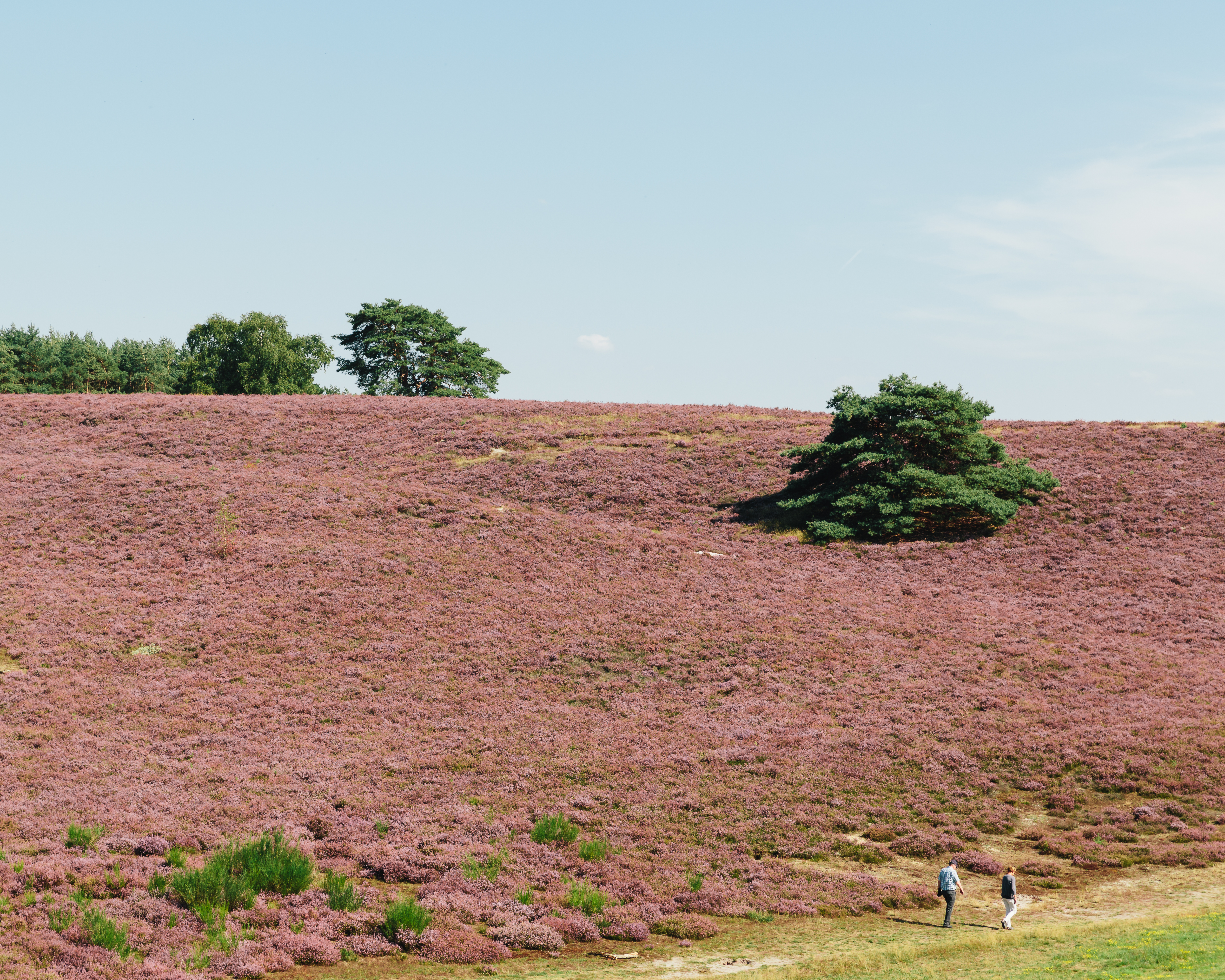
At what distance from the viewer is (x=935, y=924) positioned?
1797cm

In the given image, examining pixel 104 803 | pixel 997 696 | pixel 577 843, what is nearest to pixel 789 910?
pixel 577 843

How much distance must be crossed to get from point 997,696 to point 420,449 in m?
37.4

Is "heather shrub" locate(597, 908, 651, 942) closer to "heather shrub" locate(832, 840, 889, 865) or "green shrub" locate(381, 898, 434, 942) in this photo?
"green shrub" locate(381, 898, 434, 942)

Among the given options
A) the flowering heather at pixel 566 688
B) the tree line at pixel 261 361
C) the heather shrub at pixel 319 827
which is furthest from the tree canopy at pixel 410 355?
the heather shrub at pixel 319 827

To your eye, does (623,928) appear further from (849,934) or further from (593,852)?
(849,934)

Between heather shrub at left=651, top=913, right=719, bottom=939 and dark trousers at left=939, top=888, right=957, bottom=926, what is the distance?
4075mm

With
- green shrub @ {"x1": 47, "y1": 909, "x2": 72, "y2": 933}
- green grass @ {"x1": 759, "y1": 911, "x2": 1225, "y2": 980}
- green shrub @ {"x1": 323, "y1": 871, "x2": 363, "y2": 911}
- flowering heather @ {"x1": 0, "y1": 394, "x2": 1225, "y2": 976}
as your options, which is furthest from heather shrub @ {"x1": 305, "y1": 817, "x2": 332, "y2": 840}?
green grass @ {"x1": 759, "y1": 911, "x2": 1225, "y2": 980}

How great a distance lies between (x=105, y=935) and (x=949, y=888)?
14.2 meters

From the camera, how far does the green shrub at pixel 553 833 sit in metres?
21.0

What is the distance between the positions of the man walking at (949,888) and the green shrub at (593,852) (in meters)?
6.57

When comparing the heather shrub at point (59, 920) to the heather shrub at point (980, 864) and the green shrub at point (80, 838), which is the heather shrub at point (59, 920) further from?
the heather shrub at point (980, 864)

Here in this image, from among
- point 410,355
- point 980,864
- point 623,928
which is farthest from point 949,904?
point 410,355

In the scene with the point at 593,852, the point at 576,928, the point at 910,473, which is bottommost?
the point at 576,928

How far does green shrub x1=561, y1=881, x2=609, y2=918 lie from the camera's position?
1817 cm
